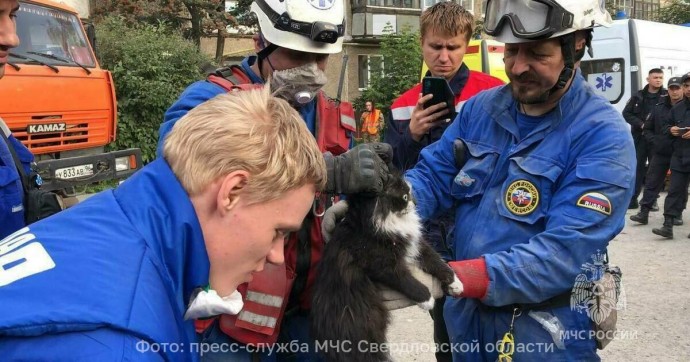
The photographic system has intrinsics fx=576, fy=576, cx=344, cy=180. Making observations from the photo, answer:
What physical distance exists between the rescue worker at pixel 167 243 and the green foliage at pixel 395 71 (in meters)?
22.2

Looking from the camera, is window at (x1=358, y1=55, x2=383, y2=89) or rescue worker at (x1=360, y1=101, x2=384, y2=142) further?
window at (x1=358, y1=55, x2=383, y2=89)

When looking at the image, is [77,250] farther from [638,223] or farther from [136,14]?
[136,14]

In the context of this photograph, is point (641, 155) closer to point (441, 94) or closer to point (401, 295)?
point (441, 94)

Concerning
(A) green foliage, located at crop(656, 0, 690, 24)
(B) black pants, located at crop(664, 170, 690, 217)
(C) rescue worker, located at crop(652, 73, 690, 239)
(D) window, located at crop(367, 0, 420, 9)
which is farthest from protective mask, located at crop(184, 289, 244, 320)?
(A) green foliage, located at crop(656, 0, 690, 24)

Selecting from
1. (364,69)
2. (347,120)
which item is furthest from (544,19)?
(364,69)

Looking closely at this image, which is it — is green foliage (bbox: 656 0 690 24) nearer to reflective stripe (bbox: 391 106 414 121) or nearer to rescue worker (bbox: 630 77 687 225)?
rescue worker (bbox: 630 77 687 225)

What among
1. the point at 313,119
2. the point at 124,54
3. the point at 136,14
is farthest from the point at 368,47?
the point at 313,119

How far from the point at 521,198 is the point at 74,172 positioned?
5656 millimetres

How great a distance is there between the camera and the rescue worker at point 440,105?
10.9ft

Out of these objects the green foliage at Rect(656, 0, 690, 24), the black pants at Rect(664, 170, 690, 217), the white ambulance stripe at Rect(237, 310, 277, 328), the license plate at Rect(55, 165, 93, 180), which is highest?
the green foliage at Rect(656, 0, 690, 24)

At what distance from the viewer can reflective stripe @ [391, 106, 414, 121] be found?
12.2ft

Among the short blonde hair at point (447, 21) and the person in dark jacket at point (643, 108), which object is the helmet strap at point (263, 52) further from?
the person in dark jacket at point (643, 108)

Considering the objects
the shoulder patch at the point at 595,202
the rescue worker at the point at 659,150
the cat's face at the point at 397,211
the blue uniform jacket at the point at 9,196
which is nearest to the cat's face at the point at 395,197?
the cat's face at the point at 397,211

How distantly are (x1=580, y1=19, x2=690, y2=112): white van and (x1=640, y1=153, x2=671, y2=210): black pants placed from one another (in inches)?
103
